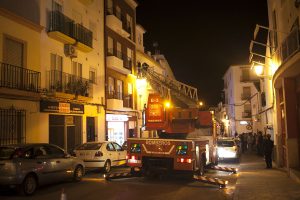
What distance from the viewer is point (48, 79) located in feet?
64.0

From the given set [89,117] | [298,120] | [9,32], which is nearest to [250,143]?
[89,117]

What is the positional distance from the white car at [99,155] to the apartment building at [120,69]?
9.32 m

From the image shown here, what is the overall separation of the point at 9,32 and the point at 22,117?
13.1ft

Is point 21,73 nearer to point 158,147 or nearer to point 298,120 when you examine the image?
point 158,147

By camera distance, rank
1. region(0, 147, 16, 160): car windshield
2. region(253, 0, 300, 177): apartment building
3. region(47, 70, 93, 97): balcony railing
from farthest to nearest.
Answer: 1. region(47, 70, 93, 97): balcony railing
2. region(253, 0, 300, 177): apartment building
3. region(0, 147, 16, 160): car windshield

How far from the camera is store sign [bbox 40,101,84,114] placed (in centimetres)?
1892

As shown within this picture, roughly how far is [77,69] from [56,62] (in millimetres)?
2601

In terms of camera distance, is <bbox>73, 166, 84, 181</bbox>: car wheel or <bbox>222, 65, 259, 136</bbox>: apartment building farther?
<bbox>222, 65, 259, 136</bbox>: apartment building

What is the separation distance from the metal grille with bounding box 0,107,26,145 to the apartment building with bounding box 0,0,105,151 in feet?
0.22

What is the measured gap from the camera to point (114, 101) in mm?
27344

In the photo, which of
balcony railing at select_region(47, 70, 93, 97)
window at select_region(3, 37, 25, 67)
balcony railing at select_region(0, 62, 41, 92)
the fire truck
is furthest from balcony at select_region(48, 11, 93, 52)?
the fire truck

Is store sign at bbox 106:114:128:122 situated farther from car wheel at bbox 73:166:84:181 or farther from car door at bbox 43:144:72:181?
car door at bbox 43:144:72:181

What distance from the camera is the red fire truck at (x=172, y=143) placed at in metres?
13.6

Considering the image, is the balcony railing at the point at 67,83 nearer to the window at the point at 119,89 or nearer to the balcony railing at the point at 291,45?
the window at the point at 119,89
